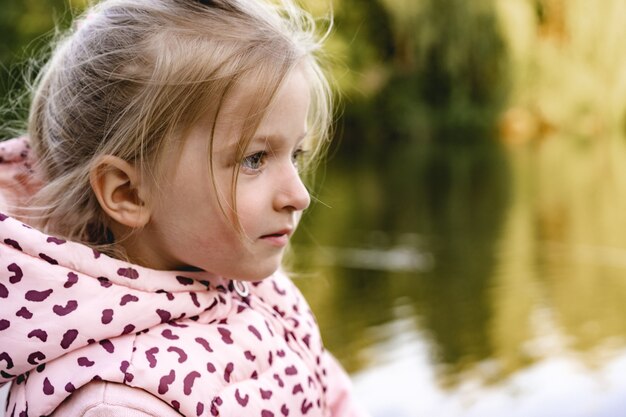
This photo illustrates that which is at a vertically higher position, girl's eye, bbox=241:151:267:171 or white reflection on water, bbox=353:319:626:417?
girl's eye, bbox=241:151:267:171

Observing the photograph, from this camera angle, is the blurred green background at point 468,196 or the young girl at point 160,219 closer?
the young girl at point 160,219

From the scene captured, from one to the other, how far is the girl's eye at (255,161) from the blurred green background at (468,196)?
513mm

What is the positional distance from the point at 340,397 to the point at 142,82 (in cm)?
56

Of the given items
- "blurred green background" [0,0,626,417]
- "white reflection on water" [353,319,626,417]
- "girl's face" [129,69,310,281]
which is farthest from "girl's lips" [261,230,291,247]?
"white reflection on water" [353,319,626,417]

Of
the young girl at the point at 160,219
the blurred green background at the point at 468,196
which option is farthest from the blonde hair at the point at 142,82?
the blurred green background at the point at 468,196

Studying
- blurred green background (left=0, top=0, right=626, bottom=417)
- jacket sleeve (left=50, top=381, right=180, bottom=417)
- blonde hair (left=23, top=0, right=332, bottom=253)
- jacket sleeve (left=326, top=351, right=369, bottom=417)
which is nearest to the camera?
jacket sleeve (left=50, top=381, right=180, bottom=417)

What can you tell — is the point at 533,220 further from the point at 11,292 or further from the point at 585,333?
the point at 11,292

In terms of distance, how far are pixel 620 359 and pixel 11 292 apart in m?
3.78

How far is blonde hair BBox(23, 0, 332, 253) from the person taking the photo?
97cm

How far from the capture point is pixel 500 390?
377 centimetres

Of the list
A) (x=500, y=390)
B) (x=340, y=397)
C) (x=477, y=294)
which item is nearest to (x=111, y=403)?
(x=340, y=397)

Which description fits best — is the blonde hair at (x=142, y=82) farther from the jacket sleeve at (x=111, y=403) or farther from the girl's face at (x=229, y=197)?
the jacket sleeve at (x=111, y=403)

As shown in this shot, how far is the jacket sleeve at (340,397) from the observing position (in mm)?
1228

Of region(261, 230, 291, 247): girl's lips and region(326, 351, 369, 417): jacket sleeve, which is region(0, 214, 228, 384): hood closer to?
region(261, 230, 291, 247): girl's lips
